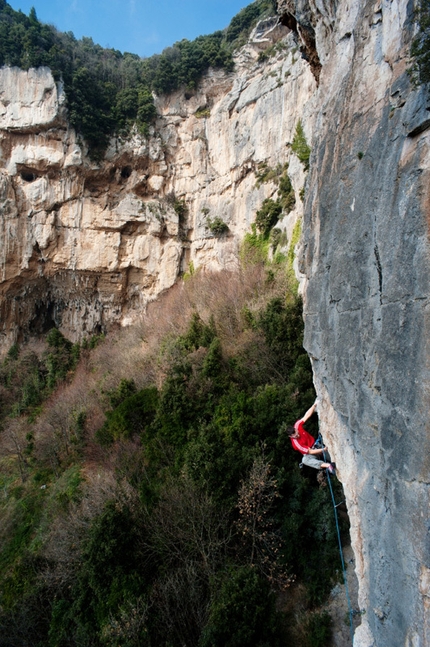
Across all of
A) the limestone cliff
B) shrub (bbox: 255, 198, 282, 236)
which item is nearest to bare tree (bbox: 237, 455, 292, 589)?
the limestone cliff

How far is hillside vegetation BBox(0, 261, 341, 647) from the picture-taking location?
21.9 feet

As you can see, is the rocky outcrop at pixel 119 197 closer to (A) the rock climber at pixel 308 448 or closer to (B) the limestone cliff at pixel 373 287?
(A) the rock climber at pixel 308 448

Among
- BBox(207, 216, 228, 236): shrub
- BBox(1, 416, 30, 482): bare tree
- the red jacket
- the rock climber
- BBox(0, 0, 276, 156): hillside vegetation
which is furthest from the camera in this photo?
BBox(0, 0, 276, 156): hillside vegetation

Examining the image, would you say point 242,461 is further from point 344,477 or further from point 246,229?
point 246,229

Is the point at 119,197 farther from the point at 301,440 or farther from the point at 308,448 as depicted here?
the point at 308,448

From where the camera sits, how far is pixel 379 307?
130 inches

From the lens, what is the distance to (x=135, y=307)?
24.4 meters

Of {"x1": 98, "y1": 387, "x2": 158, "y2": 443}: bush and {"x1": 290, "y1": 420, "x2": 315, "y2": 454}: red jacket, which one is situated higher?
{"x1": 290, "y1": 420, "x2": 315, "y2": 454}: red jacket

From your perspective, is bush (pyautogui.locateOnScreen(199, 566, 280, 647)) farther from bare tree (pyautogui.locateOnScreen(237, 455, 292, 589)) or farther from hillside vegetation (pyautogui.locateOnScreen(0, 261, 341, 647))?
bare tree (pyautogui.locateOnScreen(237, 455, 292, 589))

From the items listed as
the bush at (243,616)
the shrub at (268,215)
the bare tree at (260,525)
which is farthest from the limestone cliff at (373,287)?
the shrub at (268,215)

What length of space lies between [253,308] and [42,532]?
9.92 metres

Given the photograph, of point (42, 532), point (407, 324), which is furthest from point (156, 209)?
point (407, 324)

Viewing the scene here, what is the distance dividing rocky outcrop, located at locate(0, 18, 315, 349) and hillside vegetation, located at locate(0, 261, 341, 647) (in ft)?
31.4

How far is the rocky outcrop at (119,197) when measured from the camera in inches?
820
